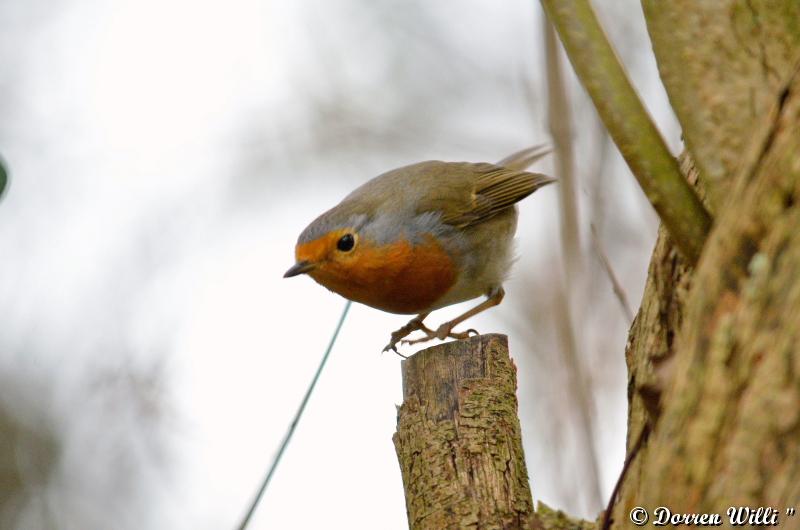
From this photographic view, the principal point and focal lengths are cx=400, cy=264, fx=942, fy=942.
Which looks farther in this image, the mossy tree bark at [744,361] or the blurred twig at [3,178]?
the blurred twig at [3,178]

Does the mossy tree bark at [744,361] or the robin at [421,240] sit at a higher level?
the robin at [421,240]

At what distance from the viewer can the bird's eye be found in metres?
4.52

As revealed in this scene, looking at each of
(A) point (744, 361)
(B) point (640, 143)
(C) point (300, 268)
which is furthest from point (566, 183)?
(A) point (744, 361)

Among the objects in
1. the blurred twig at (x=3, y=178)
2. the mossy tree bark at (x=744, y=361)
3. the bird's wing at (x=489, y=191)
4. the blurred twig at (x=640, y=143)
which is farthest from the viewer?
the bird's wing at (x=489, y=191)

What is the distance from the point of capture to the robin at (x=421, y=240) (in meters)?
4.53

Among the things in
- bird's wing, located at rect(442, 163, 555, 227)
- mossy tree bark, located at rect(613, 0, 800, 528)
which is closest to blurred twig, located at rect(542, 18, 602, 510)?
bird's wing, located at rect(442, 163, 555, 227)

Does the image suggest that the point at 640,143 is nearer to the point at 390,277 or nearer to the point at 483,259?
the point at 390,277

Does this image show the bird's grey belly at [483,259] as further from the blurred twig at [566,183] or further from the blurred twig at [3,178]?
the blurred twig at [3,178]

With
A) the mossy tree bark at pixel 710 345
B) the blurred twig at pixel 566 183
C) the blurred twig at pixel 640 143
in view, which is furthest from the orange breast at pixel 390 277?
the blurred twig at pixel 640 143

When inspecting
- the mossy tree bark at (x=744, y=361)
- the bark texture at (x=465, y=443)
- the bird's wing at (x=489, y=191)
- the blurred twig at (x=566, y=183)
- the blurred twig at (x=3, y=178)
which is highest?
the bird's wing at (x=489, y=191)

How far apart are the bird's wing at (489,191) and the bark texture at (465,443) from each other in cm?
229

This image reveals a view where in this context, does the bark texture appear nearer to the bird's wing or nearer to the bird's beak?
the bird's beak

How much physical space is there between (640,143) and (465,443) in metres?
0.98

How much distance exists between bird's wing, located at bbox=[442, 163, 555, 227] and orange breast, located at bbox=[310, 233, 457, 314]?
0.40 m
